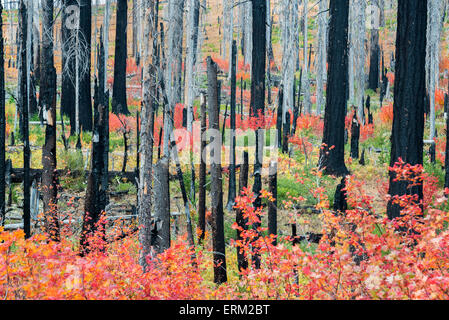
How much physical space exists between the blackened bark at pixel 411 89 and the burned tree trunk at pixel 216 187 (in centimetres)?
306

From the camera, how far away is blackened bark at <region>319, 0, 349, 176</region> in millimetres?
13180

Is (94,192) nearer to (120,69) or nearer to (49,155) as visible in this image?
(49,155)

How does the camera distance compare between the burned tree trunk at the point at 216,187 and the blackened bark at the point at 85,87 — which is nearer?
the burned tree trunk at the point at 216,187

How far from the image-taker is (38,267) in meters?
5.20

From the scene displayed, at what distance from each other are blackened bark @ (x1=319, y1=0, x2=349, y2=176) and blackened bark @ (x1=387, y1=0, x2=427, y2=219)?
4.76 metres

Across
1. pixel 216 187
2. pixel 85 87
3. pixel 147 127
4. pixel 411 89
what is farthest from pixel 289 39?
pixel 147 127

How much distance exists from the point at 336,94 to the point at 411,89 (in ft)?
16.0

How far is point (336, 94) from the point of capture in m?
13.2

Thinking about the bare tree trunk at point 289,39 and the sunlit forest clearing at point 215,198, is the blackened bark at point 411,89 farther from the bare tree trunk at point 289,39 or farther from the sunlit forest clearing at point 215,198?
the bare tree trunk at point 289,39

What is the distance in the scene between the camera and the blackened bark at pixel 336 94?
13.2 m

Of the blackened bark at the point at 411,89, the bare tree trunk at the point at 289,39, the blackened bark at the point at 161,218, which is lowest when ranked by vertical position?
the blackened bark at the point at 161,218

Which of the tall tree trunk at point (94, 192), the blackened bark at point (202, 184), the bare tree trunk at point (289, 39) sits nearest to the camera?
the tall tree trunk at point (94, 192)

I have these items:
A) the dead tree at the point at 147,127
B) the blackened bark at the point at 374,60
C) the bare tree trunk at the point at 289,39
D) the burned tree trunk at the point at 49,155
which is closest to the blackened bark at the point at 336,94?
the bare tree trunk at the point at 289,39
